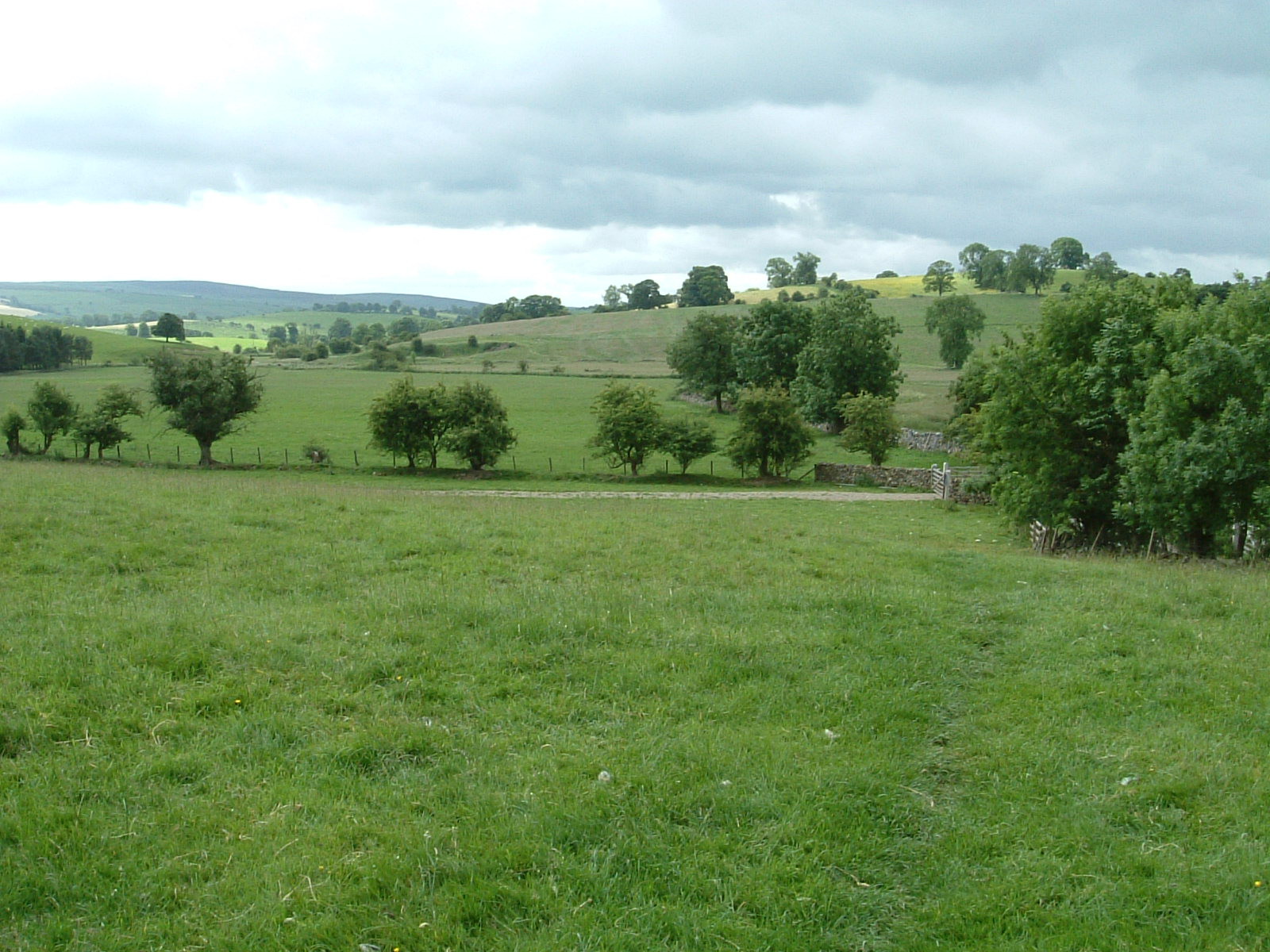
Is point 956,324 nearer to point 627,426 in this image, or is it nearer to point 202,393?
point 627,426

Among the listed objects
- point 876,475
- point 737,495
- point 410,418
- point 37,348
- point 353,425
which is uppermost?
point 37,348

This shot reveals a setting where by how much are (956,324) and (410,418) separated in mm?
75096

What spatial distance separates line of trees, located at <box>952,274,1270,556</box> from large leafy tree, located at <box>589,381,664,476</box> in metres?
26.0

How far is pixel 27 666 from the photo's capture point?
26.1ft

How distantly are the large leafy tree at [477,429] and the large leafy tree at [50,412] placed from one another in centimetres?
2268

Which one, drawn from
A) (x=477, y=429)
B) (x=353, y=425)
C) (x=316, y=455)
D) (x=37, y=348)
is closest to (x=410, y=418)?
(x=477, y=429)

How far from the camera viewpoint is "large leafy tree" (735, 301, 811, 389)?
3285 inches

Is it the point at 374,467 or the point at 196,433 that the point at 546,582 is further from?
the point at 196,433

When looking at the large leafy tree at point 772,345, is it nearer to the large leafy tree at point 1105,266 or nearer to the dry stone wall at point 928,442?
the dry stone wall at point 928,442

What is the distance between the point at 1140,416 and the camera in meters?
22.0

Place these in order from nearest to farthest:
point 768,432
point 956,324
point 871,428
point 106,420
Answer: point 768,432, point 106,420, point 871,428, point 956,324

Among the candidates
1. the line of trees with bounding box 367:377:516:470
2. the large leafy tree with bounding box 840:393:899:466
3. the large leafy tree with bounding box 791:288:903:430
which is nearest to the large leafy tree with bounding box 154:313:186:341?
the line of trees with bounding box 367:377:516:470

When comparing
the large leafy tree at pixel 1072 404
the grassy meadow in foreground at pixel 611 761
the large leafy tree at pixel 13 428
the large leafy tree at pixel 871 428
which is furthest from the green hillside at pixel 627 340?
the grassy meadow in foreground at pixel 611 761

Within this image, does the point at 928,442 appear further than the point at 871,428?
Yes
